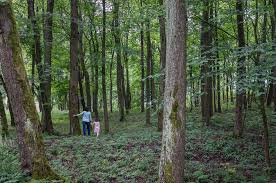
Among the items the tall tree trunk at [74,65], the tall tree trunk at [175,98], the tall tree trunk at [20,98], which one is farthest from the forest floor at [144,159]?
the tall tree trunk at [74,65]

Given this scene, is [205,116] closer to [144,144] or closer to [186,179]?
[144,144]

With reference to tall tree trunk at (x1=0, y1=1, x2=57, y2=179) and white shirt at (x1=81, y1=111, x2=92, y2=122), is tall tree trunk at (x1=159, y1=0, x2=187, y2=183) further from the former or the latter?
white shirt at (x1=81, y1=111, x2=92, y2=122)

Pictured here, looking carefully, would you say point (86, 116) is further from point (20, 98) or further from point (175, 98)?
point (175, 98)

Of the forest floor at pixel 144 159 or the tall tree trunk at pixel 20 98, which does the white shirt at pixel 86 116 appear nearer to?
the forest floor at pixel 144 159

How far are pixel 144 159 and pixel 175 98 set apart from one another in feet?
12.2

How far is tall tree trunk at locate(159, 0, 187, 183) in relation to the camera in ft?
24.5

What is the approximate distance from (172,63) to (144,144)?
6.60m

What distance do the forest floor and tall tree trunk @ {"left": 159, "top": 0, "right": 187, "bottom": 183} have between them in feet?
3.93

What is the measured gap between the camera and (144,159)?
10.5 metres

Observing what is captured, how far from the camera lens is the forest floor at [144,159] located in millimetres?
8727

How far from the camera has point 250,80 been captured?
7.82m

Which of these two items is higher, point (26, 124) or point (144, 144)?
point (26, 124)

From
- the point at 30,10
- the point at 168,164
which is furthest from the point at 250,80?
the point at 30,10

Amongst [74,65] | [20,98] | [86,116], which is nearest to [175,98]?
[20,98]
